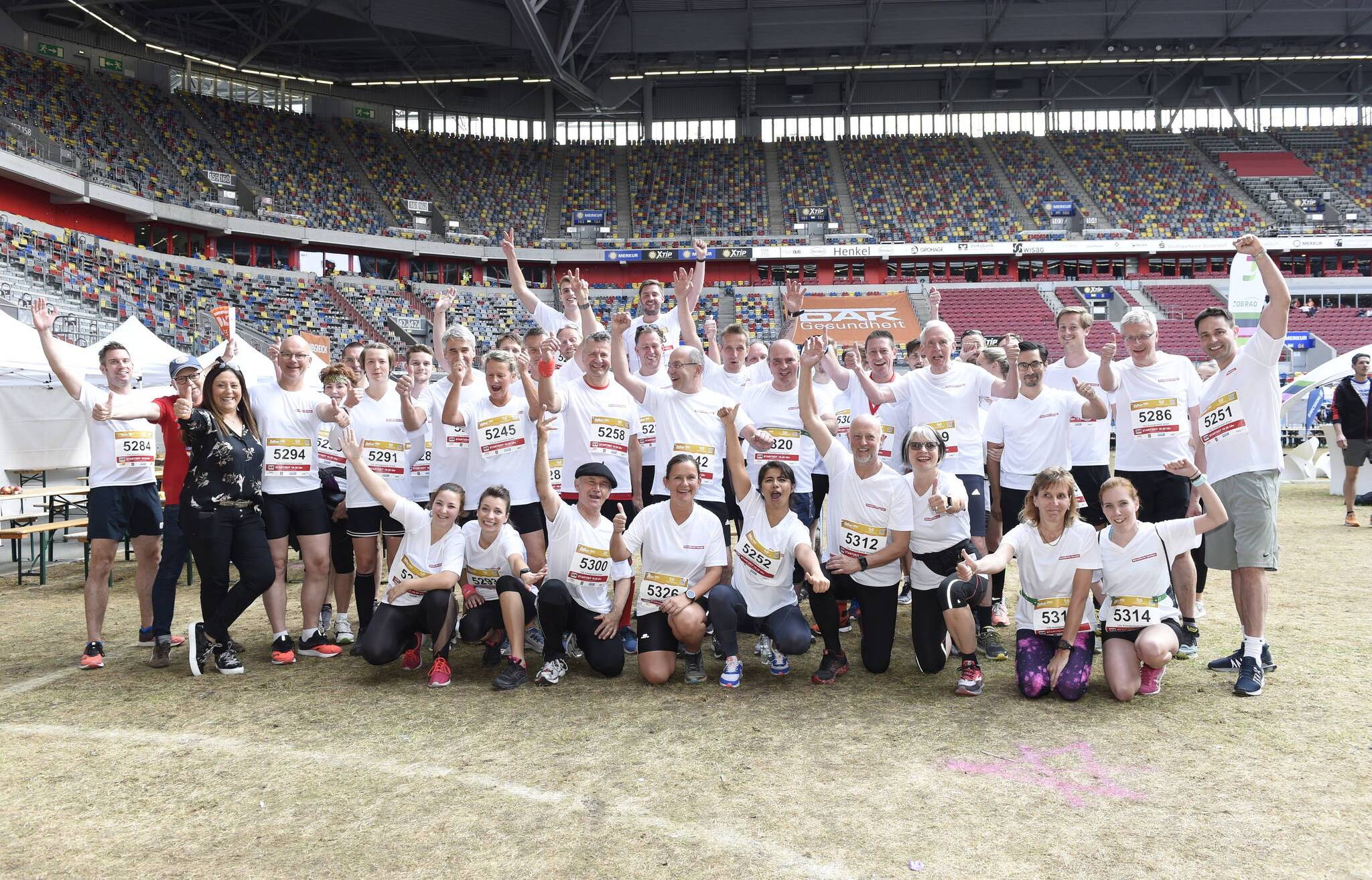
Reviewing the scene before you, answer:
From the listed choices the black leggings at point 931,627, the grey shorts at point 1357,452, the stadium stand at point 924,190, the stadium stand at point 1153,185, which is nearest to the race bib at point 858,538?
the black leggings at point 931,627

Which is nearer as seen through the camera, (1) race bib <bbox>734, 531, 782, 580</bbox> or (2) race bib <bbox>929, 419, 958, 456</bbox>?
(1) race bib <bbox>734, 531, 782, 580</bbox>

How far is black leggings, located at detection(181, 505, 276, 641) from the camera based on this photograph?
5.24 metres

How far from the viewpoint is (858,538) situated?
17.5 ft

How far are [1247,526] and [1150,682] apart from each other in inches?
44.6

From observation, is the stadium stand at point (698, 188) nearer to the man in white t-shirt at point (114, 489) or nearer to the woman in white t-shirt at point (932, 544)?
the man in white t-shirt at point (114, 489)

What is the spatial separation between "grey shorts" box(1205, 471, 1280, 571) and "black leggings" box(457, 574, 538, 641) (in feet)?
14.0

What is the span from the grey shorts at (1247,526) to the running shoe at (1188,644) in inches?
26.7

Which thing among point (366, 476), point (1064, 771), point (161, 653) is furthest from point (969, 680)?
point (161, 653)

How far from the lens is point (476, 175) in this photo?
150 feet

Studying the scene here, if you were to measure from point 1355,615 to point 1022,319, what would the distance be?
115ft

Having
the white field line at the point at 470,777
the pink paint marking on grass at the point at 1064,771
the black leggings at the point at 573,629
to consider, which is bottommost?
the white field line at the point at 470,777

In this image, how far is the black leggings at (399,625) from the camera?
5219 millimetres

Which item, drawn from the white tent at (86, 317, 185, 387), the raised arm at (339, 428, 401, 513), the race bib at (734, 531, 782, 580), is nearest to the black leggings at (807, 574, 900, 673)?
the race bib at (734, 531, 782, 580)

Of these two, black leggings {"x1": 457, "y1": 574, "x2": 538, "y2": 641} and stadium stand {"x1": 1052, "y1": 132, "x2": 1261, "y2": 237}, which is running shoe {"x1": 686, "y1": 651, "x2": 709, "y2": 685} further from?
stadium stand {"x1": 1052, "y1": 132, "x2": 1261, "y2": 237}
